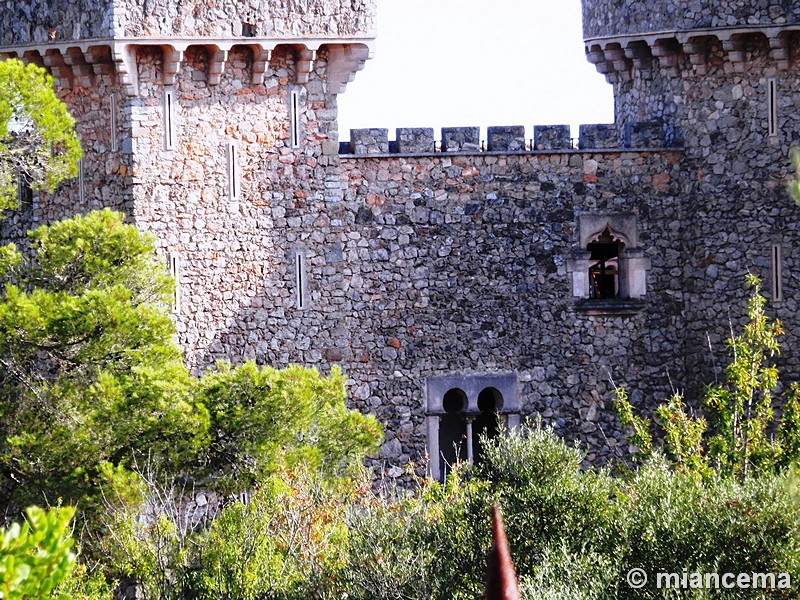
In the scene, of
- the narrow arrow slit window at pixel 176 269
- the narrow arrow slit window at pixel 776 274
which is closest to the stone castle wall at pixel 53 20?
the narrow arrow slit window at pixel 176 269

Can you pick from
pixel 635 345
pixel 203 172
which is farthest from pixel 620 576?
pixel 203 172

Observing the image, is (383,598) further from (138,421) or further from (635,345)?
(635,345)

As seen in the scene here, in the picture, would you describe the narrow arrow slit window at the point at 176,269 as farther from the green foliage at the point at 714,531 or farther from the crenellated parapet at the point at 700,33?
→ the green foliage at the point at 714,531

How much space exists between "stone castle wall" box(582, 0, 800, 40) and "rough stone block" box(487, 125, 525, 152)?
5.62 ft

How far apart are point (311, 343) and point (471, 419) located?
2.02 metres

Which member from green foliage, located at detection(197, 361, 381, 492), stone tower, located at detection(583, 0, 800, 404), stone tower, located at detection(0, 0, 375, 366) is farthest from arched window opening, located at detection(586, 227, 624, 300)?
green foliage, located at detection(197, 361, 381, 492)

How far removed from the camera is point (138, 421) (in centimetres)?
1367

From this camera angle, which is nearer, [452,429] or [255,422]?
→ [255,422]

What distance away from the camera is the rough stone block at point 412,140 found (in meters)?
16.8

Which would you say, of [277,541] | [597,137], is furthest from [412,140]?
[277,541]

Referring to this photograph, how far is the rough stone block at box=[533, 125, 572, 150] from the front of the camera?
17.0 metres

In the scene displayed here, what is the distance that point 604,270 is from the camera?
17406mm

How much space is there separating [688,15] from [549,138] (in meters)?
2.04

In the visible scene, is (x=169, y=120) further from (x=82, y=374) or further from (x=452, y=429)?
(x=452, y=429)
